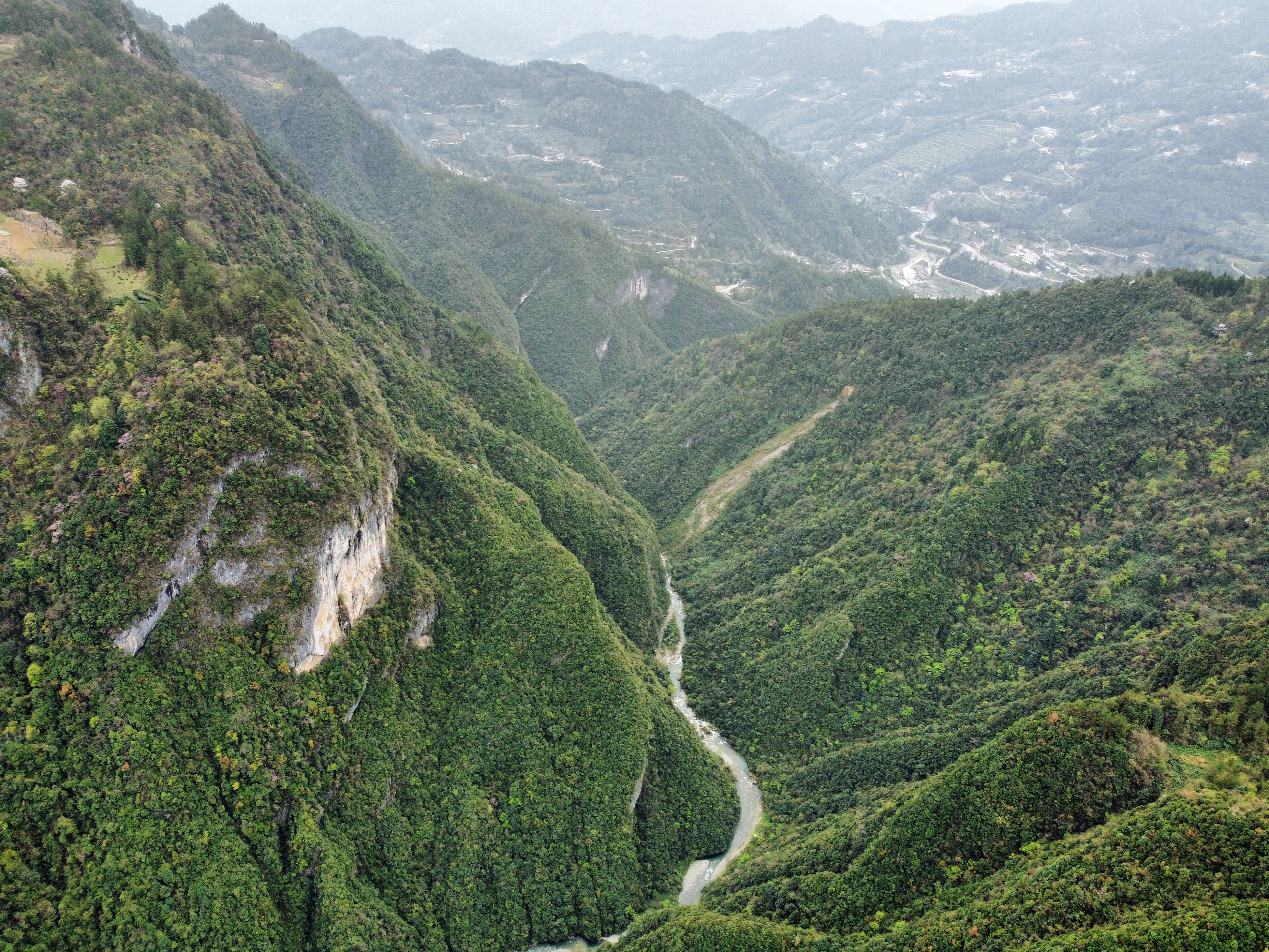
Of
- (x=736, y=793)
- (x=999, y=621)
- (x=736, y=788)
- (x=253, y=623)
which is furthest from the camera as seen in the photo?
(x=736, y=788)

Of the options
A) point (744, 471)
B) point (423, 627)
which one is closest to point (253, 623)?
point (423, 627)

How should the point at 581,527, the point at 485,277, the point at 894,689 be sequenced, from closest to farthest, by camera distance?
1. the point at 894,689
2. the point at 581,527
3. the point at 485,277

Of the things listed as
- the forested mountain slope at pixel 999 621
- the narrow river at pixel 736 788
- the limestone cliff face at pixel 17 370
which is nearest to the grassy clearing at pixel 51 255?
the limestone cliff face at pixel 17 370

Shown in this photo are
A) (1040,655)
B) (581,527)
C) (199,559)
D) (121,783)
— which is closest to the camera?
(121,783)

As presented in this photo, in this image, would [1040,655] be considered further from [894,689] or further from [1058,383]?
[1058,383]

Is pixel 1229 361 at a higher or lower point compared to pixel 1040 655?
higher

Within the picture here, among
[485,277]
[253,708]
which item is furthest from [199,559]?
[485,277]

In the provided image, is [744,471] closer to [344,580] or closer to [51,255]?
[344,580]

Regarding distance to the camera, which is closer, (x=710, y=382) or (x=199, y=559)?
(x=199, y=559)

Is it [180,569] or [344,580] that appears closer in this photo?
[180,569]
